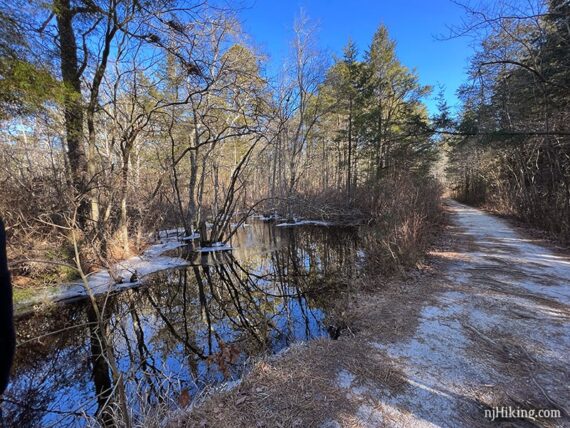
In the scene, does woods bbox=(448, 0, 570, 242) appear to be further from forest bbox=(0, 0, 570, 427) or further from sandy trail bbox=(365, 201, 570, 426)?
sandy trail bbox=(365, 201, 570, 426)

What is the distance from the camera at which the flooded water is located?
3.77 metres

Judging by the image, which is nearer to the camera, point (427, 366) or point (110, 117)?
point (427, 366)

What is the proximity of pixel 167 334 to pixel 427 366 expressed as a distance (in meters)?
4.56

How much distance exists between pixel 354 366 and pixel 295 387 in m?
0.79

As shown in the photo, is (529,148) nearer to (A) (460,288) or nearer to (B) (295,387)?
(A) (460,288)

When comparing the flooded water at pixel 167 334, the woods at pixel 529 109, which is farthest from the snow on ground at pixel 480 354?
the woods at pixel 529 109

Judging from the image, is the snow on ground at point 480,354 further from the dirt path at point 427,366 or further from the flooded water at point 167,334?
the flooded water at point 167,334

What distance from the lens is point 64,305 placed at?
6.62 m

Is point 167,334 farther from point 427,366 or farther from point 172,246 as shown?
point 172,246

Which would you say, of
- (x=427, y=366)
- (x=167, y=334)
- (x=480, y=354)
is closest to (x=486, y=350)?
(x=480, y=354)

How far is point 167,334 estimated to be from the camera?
5508 millimetres

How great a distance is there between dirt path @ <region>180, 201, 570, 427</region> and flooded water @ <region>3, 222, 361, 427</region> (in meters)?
0.82

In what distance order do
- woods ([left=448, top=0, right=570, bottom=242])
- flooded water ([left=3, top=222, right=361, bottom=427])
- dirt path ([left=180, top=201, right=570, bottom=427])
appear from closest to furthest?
1. dirt path ([left=180, top=201, right=570, bottom=427])
2. flooded water ([left=3, top=222, right=361, bottom=427])
3. woods ([left=448, top=0, right=570, bottom=242])

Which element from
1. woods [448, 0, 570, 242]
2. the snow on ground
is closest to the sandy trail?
the snow on ground
